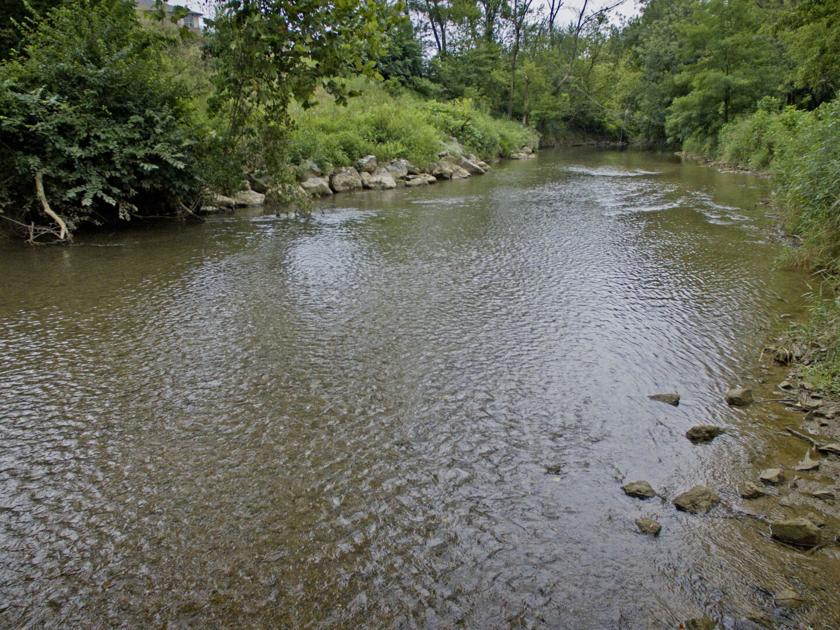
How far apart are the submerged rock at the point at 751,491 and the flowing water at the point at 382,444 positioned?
2.3 inches

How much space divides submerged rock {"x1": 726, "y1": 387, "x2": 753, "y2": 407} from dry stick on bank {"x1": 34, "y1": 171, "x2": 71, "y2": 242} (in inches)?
464

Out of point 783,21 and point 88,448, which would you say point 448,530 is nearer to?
point 88,448

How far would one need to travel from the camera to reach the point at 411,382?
5.20 m

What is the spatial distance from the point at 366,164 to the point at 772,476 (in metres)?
18.0

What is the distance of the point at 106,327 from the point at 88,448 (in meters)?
2.89

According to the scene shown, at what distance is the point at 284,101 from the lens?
5.01 meters

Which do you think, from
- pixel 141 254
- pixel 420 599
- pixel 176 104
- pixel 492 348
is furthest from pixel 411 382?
pixel 176 104

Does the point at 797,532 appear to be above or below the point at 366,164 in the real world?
below

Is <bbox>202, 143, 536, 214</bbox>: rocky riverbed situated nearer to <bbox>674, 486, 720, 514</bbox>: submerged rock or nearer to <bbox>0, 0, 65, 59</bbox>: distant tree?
<bbox>0, 0, 65, 59</bbox>: distant tree

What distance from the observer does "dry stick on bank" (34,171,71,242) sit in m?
10.4

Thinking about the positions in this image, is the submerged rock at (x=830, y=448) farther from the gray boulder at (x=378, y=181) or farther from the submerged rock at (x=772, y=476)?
the gray boulder at (x=378, y=181)

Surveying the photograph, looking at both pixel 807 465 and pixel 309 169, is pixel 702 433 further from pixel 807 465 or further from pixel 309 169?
pixel 309 169

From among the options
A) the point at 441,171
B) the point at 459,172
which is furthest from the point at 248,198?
the point at 459,172

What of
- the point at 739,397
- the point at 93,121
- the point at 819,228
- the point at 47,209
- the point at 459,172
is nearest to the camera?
the point at 739,397
